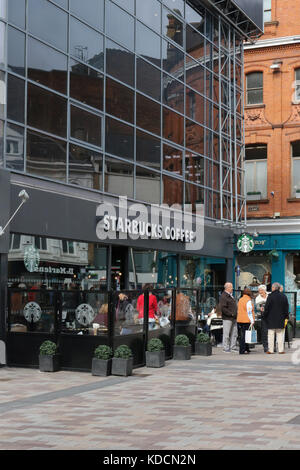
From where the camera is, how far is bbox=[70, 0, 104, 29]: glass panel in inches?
789

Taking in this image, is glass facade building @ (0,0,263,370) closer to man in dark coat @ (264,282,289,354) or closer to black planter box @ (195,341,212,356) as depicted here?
black planter box @ (195,341,212,356)

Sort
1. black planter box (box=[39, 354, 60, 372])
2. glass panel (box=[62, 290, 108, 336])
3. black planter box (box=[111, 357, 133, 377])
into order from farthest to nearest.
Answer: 1. black planter box (box=[39, 354, 60, 372])
2. glass panel (box=[62, 290, 108, 336])
3. black planter box (box=[111, 357, 133, 377])

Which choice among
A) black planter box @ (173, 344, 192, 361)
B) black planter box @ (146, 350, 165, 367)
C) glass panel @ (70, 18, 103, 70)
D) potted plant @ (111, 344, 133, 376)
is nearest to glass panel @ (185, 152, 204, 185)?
glass panel @ (70, 18, 103, 70)

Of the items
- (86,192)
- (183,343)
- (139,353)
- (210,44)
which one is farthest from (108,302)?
(210,44)

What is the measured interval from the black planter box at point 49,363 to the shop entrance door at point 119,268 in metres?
6.30

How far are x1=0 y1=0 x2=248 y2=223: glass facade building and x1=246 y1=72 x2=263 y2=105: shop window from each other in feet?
12.5

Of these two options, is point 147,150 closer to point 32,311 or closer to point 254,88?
point 32,311

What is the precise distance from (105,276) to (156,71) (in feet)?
23.8

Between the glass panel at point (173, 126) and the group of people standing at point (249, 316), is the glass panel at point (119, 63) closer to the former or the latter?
the glass panel at point (173, 126)

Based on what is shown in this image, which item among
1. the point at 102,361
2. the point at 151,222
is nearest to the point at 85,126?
the point at 151,222

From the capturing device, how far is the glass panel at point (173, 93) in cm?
2468

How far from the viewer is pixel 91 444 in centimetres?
815

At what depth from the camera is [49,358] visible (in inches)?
Result: 608

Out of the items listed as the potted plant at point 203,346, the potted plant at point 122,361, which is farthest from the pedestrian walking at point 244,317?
the potted plant at point 122,361
